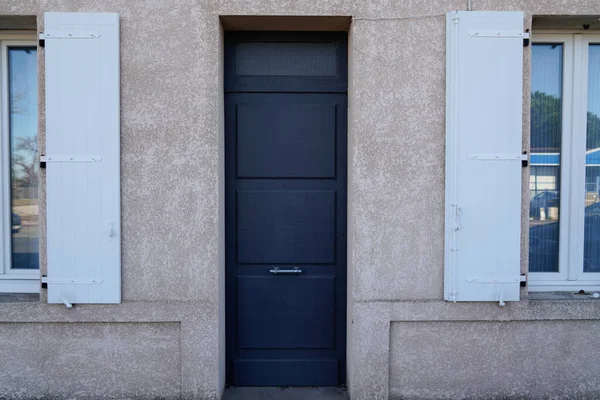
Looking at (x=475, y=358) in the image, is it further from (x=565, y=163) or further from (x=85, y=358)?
(x=85, y=358)

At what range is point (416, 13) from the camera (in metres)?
3.13

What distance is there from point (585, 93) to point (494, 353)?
88.2 inches

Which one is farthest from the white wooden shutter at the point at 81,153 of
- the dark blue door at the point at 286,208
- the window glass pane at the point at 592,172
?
the window glass pane at the point at 592,172

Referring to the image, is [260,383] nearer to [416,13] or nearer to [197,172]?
[197,172]

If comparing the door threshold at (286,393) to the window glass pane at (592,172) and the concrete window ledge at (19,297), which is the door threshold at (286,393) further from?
the window glass pane at (592,172)

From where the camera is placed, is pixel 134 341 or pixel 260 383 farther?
pixel 260 383

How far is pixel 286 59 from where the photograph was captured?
345 cm

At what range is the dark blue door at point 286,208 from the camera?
135 inches

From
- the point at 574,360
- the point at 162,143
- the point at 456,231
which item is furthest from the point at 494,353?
the point at 162,143

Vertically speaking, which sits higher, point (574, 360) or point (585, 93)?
point (585, 93)

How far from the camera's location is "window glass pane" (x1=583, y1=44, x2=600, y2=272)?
11.4 feet

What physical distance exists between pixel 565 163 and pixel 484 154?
35.0 inches

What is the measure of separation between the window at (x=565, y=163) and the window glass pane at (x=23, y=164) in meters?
4.14

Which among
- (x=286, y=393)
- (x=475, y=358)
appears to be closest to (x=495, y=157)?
(x=475, y=358)
